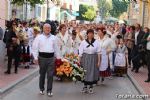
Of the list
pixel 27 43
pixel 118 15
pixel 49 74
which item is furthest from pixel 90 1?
pixel 49 74

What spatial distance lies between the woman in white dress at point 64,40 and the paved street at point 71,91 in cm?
180

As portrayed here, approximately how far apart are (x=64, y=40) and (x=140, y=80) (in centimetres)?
343

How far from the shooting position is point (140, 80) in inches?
711

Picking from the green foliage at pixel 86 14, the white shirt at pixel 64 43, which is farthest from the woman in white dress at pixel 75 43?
the green foliage at pixel 86 14

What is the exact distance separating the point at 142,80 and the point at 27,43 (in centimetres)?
605

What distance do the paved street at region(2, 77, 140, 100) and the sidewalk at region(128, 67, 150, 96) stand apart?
21 cm

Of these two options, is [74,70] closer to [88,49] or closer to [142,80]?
[88,49]

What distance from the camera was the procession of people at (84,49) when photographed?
44.7ft

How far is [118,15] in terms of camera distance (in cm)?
10756

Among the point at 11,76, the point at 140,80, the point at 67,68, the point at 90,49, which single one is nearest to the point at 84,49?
the point at 90,49

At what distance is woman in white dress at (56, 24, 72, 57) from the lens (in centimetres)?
1898

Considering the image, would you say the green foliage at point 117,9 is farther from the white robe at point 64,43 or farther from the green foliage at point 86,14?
the white robe at point 64,43

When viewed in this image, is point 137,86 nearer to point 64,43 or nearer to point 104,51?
point 104,51

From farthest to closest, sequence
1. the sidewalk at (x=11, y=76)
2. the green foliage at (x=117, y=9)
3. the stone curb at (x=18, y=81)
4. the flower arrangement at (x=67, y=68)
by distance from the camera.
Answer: the green foliage at (x=117, y=9) < the flower arrangement at (x=67, y=68) < the sidewalk at (x=11, y=76) < the stone curb at (x=18, y=81)
